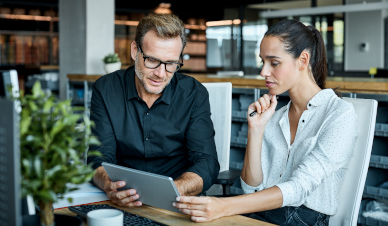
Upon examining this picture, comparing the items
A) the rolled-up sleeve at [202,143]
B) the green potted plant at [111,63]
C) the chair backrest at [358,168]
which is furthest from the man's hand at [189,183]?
the green potted plant at [111,63]

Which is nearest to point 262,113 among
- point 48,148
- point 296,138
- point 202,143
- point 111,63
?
point 296,138

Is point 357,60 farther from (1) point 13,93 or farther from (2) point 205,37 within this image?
(1) point 13,93

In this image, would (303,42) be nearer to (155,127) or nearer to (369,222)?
(155,127)

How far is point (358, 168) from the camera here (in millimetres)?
1403

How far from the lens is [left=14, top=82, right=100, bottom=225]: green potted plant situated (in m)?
0.71

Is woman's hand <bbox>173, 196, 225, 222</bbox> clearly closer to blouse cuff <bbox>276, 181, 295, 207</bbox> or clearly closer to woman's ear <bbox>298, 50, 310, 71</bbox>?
blouse cuff <bbox>276, 181, 295, 207</bbox>

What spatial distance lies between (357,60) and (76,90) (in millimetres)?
5576

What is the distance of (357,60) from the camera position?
26.7 ft

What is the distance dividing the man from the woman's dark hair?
42cm

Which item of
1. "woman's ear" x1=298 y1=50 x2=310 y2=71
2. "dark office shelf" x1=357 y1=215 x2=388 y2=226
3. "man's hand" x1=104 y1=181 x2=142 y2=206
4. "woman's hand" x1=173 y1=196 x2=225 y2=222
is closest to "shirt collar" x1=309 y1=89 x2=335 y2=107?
"woman's ear" x1=298 y1=50 x2=310 y2=71

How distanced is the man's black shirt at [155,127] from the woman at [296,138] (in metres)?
0.23

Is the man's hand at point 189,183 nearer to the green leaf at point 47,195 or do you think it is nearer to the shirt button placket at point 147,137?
the shirt button placket at point 147,137

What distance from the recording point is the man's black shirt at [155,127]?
1.74 metres

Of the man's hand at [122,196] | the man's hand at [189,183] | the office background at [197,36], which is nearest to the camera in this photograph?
the man's hand at [122,196]
